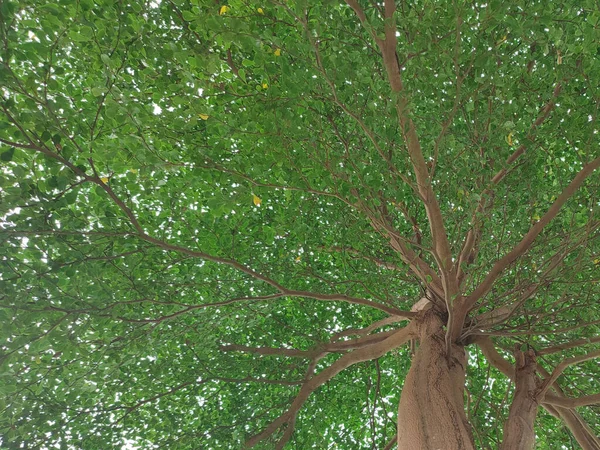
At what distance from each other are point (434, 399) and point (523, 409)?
2.26ft

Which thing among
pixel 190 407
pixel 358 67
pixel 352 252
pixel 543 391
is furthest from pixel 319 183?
pixel 190 407

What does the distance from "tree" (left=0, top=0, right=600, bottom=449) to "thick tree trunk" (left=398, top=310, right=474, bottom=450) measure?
2 centimetres

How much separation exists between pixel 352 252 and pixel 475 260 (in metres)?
1.19

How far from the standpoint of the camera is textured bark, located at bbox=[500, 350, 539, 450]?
3.38 m

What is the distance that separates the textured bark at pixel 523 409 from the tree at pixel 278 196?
17 mm

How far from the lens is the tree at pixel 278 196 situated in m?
2.62

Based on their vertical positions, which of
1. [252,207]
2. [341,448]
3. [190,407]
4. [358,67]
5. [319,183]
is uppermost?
[252,207]

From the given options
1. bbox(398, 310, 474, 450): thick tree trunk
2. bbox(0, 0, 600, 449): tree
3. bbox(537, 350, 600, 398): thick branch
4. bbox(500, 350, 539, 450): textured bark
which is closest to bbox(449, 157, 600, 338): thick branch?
bbox(0, 0, 600, 449): tree

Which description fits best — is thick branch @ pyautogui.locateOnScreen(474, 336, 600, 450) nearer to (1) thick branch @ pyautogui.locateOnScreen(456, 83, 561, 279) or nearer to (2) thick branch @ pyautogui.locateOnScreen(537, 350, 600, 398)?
(2) thick branch @ pyautogui.locateOnScreen(537, 350, 600, 398)

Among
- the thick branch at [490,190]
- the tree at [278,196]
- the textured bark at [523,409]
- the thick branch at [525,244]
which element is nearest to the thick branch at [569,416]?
the tree at [278,196]

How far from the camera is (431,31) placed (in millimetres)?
2730

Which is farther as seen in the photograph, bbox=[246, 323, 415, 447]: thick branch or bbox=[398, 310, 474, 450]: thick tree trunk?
bbox=[246, 323, 415, 447]: thick branch

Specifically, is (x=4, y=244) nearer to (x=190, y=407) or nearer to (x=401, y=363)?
(x=190, y=407)

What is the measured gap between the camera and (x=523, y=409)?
3561 millimetres
